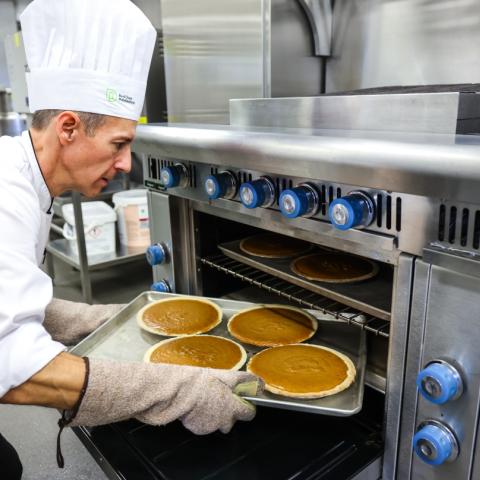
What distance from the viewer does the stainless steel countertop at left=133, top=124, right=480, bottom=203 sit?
2.11 ft

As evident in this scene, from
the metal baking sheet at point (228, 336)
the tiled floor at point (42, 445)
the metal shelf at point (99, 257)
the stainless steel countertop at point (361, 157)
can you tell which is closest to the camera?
the stainless steel countertop at point (361, 157)

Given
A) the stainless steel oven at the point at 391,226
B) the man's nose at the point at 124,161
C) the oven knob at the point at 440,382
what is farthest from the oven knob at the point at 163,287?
the oven knob at the point at 440,382

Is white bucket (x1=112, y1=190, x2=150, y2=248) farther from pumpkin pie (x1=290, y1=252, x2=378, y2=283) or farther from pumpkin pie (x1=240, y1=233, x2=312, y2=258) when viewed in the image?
pumpkin pie (x1=290, y1=252, x2=378, y2=283)

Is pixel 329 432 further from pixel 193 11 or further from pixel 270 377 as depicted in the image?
pixel 193 11

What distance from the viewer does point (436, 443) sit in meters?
0.74

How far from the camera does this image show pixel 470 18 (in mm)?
1358

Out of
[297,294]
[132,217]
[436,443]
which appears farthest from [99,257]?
[436,443]

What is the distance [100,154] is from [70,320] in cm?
54

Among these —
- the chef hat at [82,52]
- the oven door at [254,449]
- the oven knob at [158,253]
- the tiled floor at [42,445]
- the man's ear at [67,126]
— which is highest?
the chef hat at [82,52]

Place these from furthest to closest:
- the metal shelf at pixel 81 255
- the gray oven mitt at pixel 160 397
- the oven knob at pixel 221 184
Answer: the metal shelf at pixel 81 255 → the oven knob at pixel 221 184 → the gray oven mitt at pixel 160 397

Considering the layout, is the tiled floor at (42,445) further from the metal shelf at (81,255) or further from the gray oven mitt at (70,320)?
the metal shelf at (81,255)

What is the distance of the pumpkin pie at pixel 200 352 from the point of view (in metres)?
1.11

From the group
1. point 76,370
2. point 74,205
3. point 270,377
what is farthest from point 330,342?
point 74,205

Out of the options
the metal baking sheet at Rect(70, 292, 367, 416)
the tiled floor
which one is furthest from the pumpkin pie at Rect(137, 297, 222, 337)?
the tiled floor
